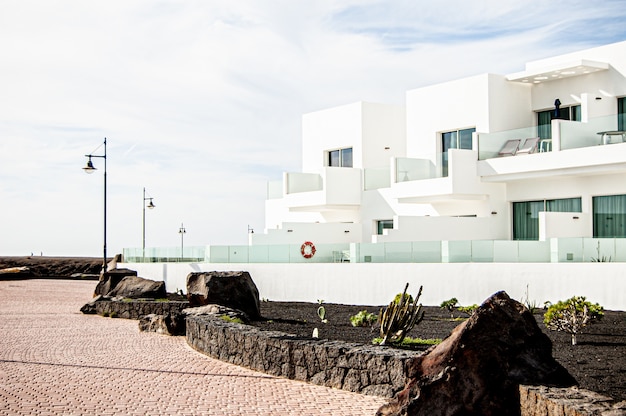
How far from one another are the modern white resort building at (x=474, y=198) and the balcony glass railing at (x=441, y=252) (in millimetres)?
37

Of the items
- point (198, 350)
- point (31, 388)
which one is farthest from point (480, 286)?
point (31, 388)

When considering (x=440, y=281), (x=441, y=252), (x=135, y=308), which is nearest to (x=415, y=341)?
(x=440, y=281)

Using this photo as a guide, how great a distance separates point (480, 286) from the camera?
21.5 m

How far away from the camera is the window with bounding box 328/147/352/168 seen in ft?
118

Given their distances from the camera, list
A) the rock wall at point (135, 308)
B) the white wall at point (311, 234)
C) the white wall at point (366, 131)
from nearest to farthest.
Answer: the rock wall at point (135, 308), the white wall at point (311, 234), the white wall at point (366, 131)

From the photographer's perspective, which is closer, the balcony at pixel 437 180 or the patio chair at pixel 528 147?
the patio chair at pixel 528 147

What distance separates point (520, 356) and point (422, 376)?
3.41 feet

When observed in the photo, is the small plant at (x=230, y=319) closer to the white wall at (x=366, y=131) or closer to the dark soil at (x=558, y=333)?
the dark soil at (x=558, y=333)

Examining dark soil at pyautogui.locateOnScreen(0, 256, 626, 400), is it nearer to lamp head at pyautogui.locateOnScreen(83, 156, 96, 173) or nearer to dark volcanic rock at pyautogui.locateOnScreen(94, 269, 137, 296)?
dark volcanic rock at pyautogui.locateOnScreen(94, 269, 137, 296)

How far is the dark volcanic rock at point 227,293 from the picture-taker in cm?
1944

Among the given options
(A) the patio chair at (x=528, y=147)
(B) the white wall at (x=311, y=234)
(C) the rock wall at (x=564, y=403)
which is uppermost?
(A) the patio chair at (x=528, y=147)

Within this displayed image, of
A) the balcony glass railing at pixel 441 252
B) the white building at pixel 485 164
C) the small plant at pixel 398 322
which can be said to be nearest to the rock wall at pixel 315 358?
the small plant at pixel 398 322

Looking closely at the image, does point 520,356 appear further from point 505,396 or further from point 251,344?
point 251,344

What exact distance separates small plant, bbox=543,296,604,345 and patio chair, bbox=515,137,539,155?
38.4 ft
